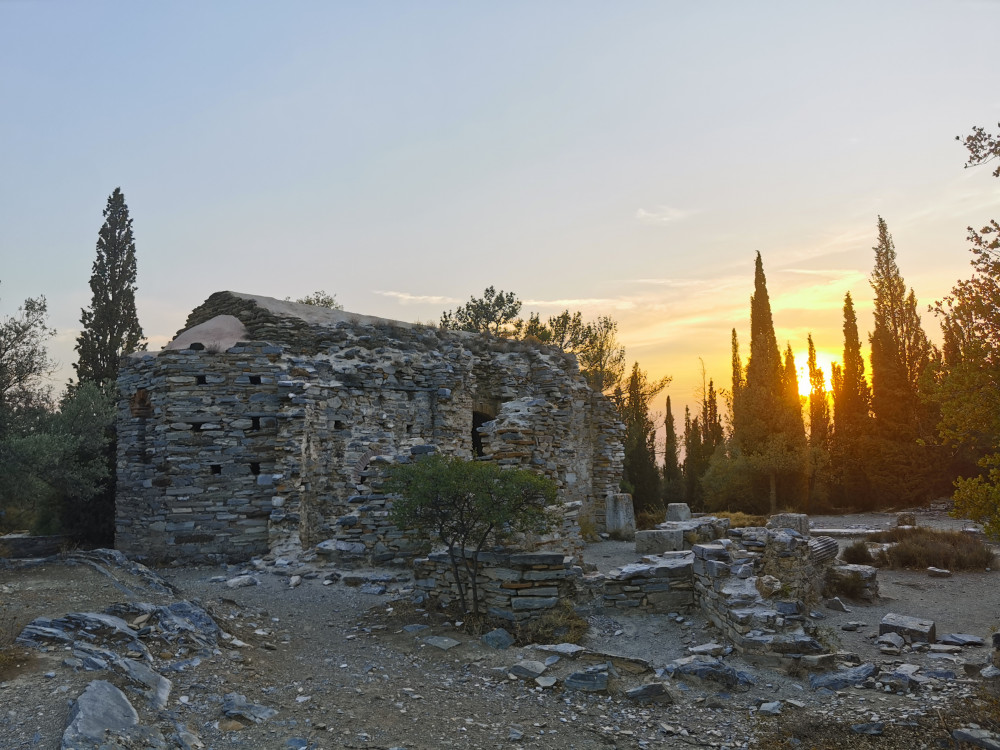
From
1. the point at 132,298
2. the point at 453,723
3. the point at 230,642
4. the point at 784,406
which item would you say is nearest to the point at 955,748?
the point at 453,723

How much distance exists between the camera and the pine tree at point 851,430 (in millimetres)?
34406

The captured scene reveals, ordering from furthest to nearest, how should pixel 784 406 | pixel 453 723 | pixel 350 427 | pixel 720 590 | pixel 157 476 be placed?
1. pixel 784 406
2. pixel 350 427
3. pixel 157 476
4. pixel 720 590
5. pixel 453 723

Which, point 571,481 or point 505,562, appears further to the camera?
point 571,481

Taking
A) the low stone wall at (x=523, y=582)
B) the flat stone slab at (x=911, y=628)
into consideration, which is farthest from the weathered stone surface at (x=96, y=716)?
the flat stone slab at (x=911, y=628)

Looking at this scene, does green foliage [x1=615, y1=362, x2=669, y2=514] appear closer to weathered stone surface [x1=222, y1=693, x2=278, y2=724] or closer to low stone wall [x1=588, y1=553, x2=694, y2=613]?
low stone wall [x1=588, y1=553, x2=694, y2=613]

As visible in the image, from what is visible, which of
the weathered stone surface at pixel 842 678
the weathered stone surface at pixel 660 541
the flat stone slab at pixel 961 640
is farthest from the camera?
the weathered stone surface at pixel 660 541

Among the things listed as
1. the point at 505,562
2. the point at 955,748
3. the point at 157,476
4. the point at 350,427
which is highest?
the point at 350,427

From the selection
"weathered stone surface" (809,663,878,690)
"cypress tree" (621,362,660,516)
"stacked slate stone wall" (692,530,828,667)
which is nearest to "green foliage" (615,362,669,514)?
"cypress tree" (621,362,660,516)

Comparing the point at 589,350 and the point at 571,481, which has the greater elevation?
the point at 589,350

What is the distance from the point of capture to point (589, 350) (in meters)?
37.9

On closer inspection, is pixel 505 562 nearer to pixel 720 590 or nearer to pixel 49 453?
pixel 720 590

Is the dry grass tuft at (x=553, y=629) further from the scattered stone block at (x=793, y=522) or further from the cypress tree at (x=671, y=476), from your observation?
the cypress tree at (x=671, y=476)

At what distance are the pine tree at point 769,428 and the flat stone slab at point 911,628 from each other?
24.4 m

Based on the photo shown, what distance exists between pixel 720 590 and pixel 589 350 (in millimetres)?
29593
